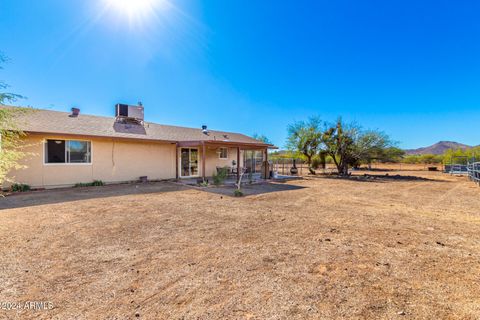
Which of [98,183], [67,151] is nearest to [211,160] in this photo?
[98,183]

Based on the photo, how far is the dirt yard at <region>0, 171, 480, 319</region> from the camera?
2.18m

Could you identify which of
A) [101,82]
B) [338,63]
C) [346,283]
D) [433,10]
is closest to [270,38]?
[338,63]

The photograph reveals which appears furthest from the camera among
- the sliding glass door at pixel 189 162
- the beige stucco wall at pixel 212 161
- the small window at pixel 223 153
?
the small window at pixel 223 153

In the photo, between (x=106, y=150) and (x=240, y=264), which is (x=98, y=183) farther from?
(x=240, y=264)

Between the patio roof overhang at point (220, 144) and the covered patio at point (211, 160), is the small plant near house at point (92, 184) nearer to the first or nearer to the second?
the covered patio at point (211, 160)

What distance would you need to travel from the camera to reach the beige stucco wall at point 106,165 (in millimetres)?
9656

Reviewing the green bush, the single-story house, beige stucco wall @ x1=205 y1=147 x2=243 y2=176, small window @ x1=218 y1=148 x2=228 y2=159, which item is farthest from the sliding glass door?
the green bush

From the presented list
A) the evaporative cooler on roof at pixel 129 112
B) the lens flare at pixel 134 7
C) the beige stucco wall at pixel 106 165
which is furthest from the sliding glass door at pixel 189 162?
the lens flare at pixel 134 7

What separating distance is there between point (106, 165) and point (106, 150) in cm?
79

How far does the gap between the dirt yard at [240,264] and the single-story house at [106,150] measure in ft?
17.2

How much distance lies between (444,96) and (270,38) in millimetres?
24568

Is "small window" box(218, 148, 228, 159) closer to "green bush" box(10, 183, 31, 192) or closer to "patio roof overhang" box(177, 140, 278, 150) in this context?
"patio roof overhang" box(177, 140, 278, 150)

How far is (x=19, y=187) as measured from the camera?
30.6ft

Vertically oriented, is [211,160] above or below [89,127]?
below
